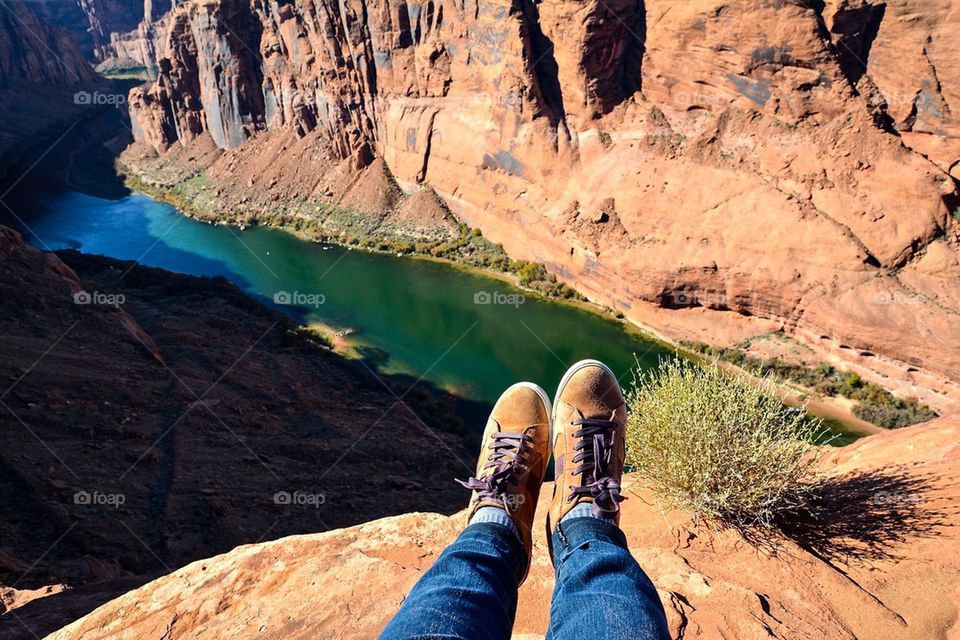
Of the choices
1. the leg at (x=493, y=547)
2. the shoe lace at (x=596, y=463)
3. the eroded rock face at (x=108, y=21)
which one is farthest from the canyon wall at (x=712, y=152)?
the eroded rock face at (x=108, y=21)

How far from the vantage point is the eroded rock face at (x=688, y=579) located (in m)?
3.52

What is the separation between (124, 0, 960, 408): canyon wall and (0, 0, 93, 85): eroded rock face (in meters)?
63.0

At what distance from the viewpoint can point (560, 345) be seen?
23.7 m

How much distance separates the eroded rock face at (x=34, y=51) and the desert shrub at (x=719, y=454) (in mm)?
94198

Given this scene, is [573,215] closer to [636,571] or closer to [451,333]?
[451,333]

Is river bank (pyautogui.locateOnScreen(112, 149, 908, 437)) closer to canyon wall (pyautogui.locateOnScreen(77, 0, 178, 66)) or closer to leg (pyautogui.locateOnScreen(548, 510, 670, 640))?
leg (pyautogui.locateOnScreen(548, 510, 670, 640))

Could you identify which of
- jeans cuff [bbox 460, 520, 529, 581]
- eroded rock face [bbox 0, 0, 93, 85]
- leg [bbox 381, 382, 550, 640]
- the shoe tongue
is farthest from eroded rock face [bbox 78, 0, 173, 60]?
jeans cuff [bbox 460, 520, 529, 581]

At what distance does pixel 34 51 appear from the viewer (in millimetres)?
Answer: 73500

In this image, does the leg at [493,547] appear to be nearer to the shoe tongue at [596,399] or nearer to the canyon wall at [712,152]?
the shoe tongue at [596,399]

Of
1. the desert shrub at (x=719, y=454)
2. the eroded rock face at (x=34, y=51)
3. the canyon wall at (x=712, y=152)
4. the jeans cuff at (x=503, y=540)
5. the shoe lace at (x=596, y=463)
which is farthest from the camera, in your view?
the eroded rock face at (x=34, y=51)

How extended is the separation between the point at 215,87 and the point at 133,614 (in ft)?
185

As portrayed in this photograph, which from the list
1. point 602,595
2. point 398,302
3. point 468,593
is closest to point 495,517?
point 468,593

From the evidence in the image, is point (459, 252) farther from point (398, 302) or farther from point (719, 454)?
point (719, 454)

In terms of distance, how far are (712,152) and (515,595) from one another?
24.8m
